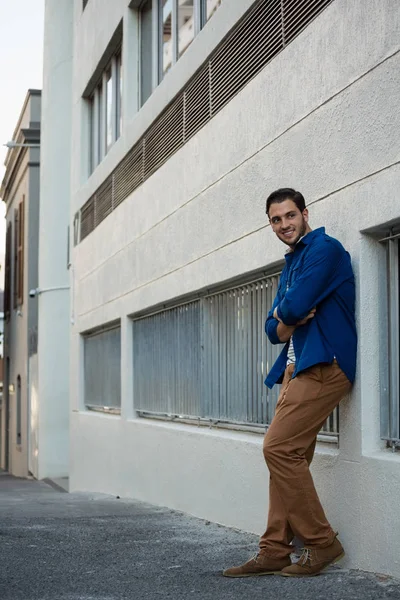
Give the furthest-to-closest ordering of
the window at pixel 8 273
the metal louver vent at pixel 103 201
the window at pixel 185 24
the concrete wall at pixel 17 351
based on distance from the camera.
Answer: the window at pixel 8 273, the concrete wall at pixel 17 351, the metal louver vent at pixel 103 201, the window at pixel 185 24

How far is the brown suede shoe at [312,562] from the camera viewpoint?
19.7 ft

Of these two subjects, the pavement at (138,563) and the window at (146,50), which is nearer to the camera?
the pavement at (138,563)

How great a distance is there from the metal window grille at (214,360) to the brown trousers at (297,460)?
2.68ft

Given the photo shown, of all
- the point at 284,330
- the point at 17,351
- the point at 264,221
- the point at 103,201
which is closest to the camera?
the point at 284,330

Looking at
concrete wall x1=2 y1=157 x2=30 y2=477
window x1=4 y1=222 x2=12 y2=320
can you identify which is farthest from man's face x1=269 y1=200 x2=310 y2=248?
window x1=4 y1=222 x2=12 y2=320

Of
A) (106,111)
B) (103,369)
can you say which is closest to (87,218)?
(106,111)

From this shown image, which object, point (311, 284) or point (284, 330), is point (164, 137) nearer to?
point (284, 330)

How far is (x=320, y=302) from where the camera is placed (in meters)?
6.22

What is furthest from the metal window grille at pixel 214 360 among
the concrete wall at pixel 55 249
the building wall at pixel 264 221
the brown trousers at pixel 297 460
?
the concrete wall at pixel 55 249

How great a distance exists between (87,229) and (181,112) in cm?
615

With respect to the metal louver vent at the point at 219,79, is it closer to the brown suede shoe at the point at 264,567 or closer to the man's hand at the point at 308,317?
the man's hand at the point at 308,317

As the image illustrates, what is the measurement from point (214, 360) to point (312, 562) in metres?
3.81

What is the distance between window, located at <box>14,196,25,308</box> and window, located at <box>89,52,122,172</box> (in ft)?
35.6

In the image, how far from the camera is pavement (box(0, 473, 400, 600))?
5.78 metres
